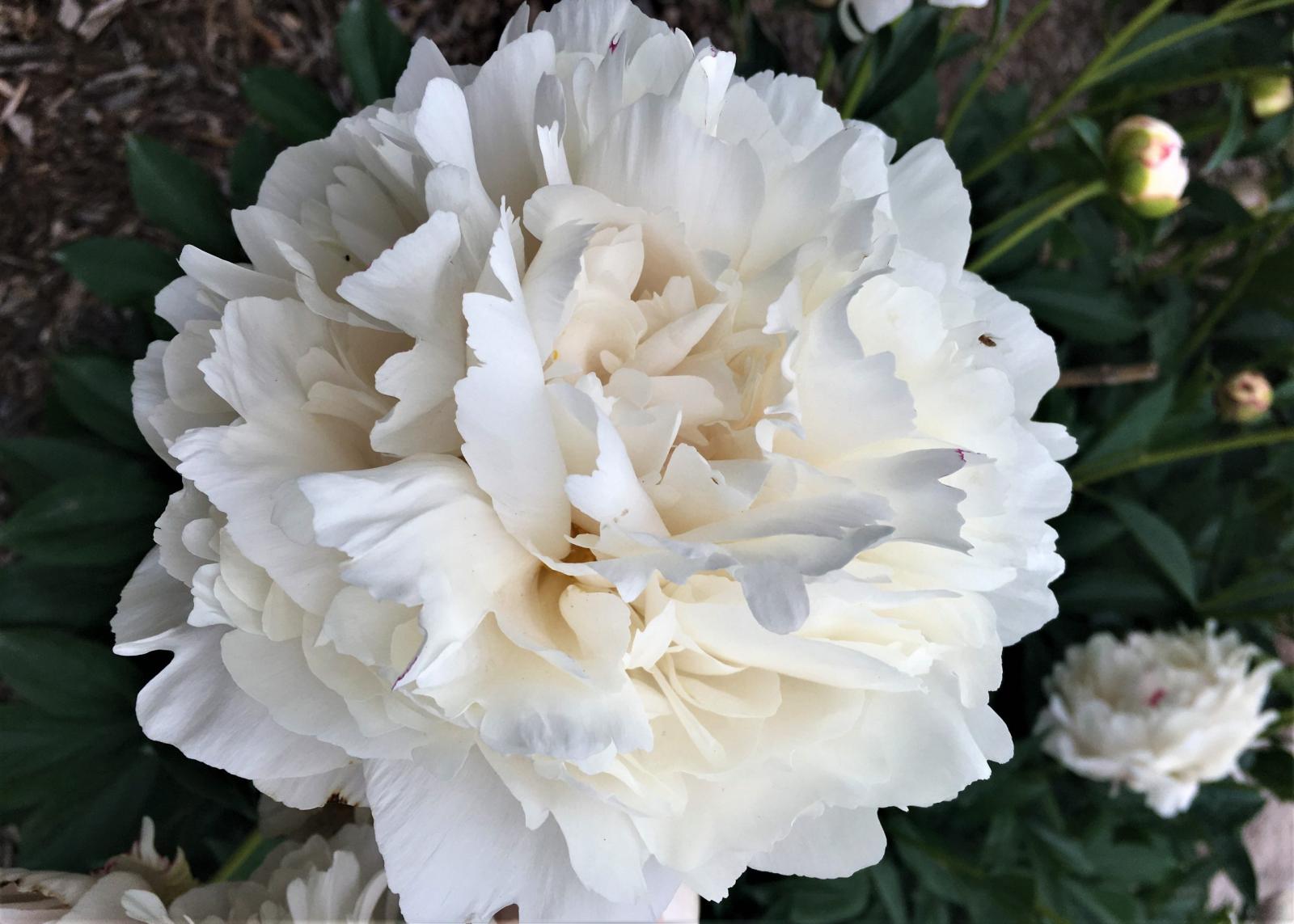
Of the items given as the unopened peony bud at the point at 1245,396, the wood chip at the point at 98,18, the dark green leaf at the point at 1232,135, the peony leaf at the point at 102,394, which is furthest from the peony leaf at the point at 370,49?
the unopened peony bud at the point at 1245,396

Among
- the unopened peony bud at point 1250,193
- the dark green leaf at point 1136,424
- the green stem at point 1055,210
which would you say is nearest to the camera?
the green stem at point 1055,210

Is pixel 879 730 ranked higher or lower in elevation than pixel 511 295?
lower

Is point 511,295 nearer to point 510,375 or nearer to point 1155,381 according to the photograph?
point 510,375

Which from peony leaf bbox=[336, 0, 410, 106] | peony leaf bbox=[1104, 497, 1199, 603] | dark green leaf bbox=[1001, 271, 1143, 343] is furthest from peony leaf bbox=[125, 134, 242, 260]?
peony leaf bbox=[1104, 497, 1199, 603]

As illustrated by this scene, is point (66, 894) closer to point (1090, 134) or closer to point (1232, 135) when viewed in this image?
point (1090, 134)

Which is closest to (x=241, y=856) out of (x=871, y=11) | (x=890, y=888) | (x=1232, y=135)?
(x=890, y=888)

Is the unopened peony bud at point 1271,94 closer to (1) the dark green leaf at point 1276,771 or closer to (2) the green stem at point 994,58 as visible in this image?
(2) the green stem at point 994,58

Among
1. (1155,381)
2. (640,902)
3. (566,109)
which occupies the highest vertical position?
(566,109)

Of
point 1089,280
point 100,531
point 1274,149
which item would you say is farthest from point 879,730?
point 1274,149
